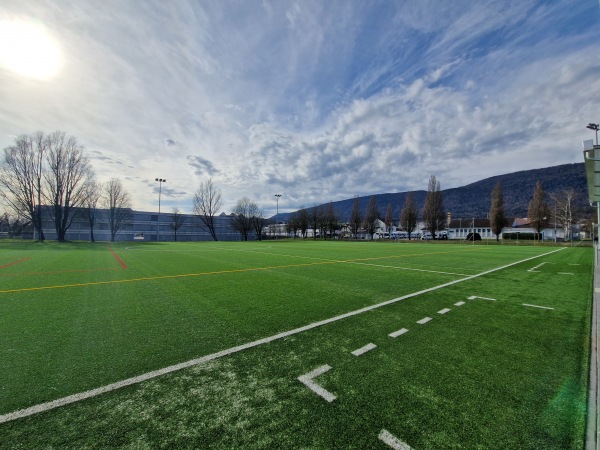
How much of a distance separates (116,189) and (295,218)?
162ft

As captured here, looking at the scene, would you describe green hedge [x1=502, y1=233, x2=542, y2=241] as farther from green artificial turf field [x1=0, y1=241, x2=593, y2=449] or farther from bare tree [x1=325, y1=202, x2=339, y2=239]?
green artificial turf field [x1=0, y1=241, x2=593, y2=449]

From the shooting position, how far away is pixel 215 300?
242 inches

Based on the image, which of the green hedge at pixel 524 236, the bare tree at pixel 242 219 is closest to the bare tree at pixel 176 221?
the bare tree at pixel 242 219

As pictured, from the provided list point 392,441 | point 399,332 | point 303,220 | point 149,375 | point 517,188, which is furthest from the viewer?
point 517,188

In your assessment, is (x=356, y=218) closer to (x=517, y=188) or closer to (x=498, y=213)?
(x=498, y=213)

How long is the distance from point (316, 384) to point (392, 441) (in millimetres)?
923

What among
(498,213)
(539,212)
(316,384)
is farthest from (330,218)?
(316,384)

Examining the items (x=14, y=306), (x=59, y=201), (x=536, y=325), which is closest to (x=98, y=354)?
(x=14, y=306)

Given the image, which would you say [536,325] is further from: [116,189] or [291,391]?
[116,189]

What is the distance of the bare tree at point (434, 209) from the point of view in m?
60.1

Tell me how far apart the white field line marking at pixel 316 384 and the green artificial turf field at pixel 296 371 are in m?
0.02

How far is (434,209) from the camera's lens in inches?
2382

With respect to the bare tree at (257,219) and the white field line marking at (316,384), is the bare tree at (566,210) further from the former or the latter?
the bare tree at (257,219)

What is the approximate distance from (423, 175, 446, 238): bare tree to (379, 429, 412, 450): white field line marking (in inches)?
2588
